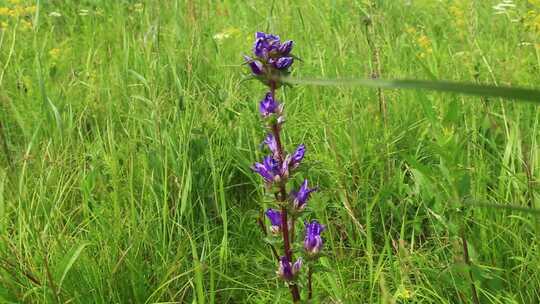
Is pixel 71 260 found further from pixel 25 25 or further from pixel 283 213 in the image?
pixel 25 25

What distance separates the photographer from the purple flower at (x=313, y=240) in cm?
128

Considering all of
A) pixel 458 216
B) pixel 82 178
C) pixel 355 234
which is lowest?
pixel 355 234

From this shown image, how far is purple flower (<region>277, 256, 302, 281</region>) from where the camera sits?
1.30 meters

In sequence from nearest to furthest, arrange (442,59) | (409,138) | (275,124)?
(275,124), (409,138), (442,59)

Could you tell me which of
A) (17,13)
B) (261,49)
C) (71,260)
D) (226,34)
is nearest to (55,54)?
(17,13)

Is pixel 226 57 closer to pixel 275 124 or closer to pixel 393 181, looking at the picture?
pixel 393 181

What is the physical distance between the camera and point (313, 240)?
1.28m

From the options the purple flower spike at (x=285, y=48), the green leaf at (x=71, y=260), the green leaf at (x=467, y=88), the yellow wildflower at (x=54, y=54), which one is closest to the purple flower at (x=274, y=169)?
the purple flower spike at (x=285, y=48)

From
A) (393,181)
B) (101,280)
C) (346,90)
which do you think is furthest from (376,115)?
(101,280)

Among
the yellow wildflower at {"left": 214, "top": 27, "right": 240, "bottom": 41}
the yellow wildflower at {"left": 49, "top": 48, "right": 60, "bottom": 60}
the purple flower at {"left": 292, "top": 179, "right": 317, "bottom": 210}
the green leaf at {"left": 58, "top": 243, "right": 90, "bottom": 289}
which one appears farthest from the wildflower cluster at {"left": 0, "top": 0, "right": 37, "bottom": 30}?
the purple flower at {"left": 292, "top": 179, "right": 317, "bottom": 210}

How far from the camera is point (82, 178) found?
6.24ft

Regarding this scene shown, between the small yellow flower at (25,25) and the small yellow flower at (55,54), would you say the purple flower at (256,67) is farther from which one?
the small yellow flower at (25,25)

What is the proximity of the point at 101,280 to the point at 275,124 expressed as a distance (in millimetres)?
610

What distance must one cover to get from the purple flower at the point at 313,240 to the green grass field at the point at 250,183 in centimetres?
6
